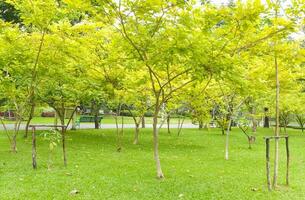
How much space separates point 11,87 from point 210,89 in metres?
6.82

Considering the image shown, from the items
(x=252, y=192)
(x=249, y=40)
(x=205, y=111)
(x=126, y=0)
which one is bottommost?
(x=252, y=192)

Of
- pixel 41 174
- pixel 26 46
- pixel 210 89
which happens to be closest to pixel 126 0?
pixel 41 174

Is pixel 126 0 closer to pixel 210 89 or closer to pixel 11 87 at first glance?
pixel 11 87

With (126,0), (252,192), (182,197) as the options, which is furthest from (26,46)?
(252,192)

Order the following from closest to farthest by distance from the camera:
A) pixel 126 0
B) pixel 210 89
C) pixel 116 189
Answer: pixel 126 0, pixel 116 189, pixel 210 89

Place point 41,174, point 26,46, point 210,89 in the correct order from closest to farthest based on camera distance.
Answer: point 41,174, point 26,46, point 210,89

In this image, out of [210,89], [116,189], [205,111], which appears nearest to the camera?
[116,189]

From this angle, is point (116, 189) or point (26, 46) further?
point (26, 46)

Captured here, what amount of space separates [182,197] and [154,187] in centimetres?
78

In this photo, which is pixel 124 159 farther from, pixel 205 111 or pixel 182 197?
pixel 205 111

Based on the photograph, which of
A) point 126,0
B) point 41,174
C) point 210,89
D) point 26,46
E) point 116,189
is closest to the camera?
point 126,0

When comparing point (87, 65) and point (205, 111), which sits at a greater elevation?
point (87, 65)

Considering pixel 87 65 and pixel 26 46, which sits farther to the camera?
pixel 87 65

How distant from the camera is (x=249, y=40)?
6832mm
